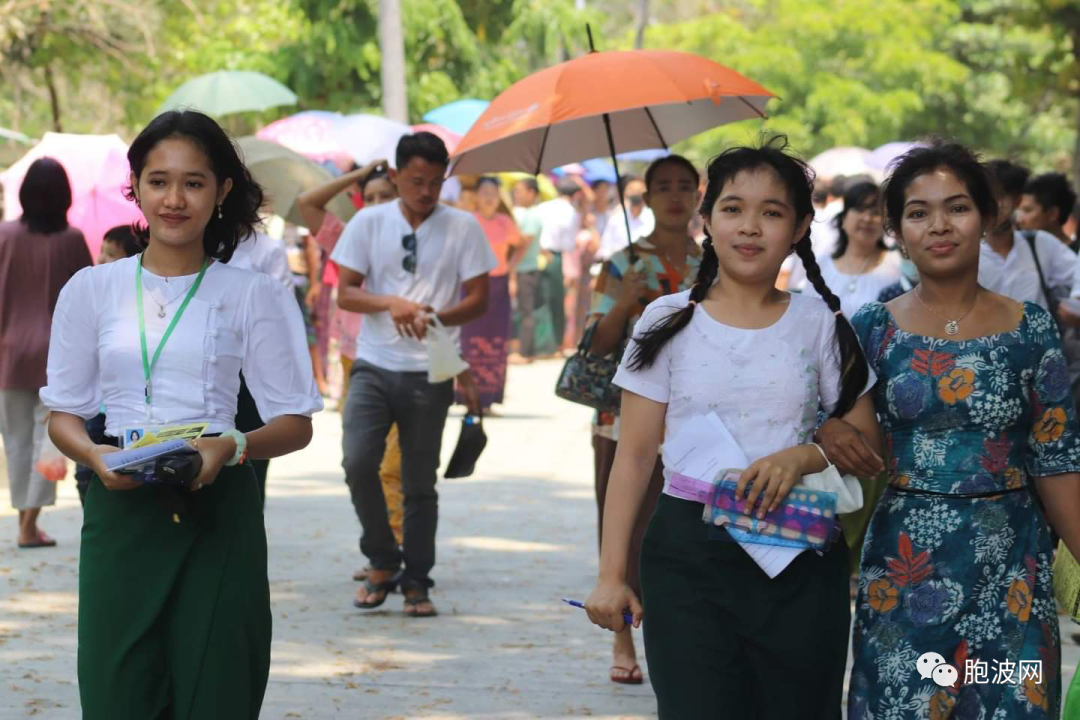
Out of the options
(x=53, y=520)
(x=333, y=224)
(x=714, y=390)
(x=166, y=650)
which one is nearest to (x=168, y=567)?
(x=166, y=650)

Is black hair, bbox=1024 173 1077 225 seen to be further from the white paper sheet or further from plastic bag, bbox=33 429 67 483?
the white paper sheet

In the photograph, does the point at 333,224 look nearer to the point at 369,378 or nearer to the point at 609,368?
the point at 369,378

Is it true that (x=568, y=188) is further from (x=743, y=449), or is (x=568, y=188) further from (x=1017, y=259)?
(x=743, y=449)

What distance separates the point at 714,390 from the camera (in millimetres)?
3881

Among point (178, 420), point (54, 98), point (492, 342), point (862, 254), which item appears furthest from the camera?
point (54, 98)

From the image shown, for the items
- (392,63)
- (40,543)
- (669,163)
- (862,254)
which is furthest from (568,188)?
(669,163)

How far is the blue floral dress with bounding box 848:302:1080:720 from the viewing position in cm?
421

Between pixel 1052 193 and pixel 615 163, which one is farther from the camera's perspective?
pixel 1052 193

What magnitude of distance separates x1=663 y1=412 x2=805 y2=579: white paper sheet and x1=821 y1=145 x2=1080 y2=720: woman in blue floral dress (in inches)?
24.9

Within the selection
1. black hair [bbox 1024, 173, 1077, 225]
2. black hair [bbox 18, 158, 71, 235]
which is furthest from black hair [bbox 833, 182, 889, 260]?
black hair [bbox 18, 158, 71, 235]

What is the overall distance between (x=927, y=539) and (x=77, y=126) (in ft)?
107

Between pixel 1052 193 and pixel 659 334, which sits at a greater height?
pixel 1052 193

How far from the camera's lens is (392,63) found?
1584 centimetres

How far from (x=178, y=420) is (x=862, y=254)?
530cm
